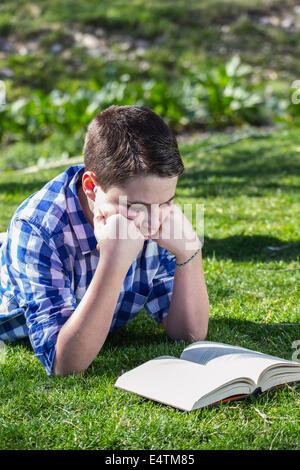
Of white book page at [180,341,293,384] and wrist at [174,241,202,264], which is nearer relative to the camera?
white book page at [180,341,293,384]

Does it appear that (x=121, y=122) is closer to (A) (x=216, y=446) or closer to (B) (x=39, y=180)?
(A) (x=216, y=446)

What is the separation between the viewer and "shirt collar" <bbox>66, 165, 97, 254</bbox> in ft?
8.65

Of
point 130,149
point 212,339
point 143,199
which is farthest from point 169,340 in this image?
point 130,149

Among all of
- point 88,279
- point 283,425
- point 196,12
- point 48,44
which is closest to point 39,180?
point 88,279

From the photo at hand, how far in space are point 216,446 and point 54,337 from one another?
0.79m

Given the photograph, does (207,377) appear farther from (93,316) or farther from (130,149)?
(130,149)

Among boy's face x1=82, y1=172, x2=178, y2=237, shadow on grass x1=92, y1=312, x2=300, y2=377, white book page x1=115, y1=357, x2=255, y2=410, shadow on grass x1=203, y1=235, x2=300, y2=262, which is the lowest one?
shadow on grass x1=203, y1=235, x2=300, y2=262

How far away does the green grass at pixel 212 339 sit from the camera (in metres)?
2.08

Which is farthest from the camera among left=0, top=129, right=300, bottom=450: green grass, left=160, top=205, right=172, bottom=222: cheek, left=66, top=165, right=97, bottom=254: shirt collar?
left=66, top=165, right=97, bottom=254: shirt collar

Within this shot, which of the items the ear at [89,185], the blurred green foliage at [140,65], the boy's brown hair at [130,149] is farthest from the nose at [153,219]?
the blurred green foliage at [140,65]

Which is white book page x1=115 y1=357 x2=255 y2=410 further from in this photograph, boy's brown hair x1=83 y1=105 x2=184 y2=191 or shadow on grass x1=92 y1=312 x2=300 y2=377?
boy's brown hair x1=83 y1=105 x2=184 y2=191

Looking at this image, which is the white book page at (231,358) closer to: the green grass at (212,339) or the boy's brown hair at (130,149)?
the green grass at (212,339)

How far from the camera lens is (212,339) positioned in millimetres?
2979

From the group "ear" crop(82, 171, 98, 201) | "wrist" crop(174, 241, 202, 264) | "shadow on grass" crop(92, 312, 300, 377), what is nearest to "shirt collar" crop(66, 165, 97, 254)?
"ear" crop(82, 171, 98, 201)
